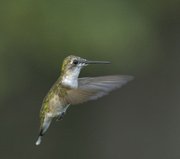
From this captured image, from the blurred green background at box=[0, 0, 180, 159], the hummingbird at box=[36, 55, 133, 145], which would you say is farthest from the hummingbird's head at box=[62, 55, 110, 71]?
the blurred green background at box=[0, 0, 180, 159]

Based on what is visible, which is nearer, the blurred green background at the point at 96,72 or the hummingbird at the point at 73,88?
the hummingbird at the point at 73,88

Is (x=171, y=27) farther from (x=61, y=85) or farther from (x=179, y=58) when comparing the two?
(x=61, y=85)

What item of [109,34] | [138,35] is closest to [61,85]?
[109,34]

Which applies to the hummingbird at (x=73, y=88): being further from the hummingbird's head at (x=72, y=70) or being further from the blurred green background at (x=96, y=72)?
the blurred green background at (x=96, y=72)

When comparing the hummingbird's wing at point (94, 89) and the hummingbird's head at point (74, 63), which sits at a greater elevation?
the hummingbird's head at point (74, 63)

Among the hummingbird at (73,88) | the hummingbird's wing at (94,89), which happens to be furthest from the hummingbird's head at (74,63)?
the hummingbird's wing at (94,89)

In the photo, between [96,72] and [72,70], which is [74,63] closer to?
[72,70]

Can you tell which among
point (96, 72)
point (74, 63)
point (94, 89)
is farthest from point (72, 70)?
point (96, 72)
